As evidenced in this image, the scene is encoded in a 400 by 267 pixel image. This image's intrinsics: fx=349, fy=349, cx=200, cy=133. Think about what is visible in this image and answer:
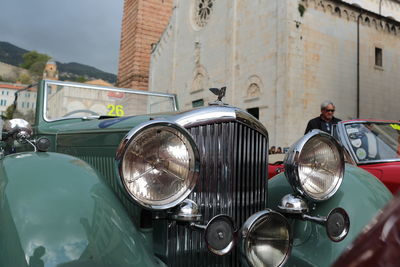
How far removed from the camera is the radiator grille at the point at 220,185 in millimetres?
1783

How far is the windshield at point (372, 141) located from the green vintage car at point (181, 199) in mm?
1682

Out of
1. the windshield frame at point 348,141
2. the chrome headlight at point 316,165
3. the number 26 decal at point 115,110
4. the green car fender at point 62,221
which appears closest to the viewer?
the green car fender at point 62,221

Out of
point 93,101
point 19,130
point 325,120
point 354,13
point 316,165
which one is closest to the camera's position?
point 316,165

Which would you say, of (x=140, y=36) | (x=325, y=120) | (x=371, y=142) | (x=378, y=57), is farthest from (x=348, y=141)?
(x=140, y=36)

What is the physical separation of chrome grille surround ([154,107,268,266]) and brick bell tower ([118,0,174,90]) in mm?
25397

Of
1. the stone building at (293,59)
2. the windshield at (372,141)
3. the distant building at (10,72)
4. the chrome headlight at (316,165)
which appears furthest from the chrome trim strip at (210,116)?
the distant building at (10,72)

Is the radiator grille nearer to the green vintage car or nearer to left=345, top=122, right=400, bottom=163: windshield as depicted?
the green vintage car

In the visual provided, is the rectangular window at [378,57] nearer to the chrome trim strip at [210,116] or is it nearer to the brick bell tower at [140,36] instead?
the brick bell tower at [140,36]

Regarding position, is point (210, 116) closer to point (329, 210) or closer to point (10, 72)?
point (329, 210)

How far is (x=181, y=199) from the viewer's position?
158 cm

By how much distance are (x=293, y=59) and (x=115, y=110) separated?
12097 mm

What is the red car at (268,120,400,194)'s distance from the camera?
3885mm

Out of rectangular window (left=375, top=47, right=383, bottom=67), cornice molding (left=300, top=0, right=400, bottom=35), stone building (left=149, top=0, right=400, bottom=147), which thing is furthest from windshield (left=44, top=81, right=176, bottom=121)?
rectangular window (left=375, top=47, right=383, bottom=67)

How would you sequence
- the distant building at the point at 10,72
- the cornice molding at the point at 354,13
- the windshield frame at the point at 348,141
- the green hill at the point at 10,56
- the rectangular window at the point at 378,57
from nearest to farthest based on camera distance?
Answer: the windshield frame at the point at 348,141 → the cornice molding at the point at 354,13 → the rectangular window at the point at 378,57 → the distant building at the point at 10,72 → the green hill at the point at 10,56
